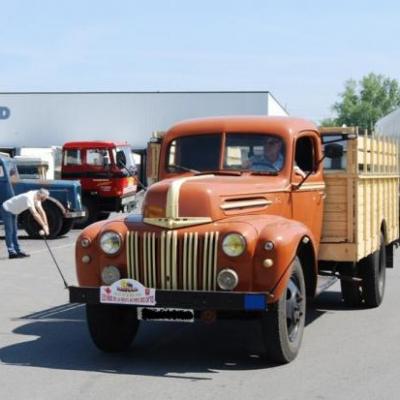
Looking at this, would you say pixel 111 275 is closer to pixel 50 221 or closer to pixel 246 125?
pixel 246 125

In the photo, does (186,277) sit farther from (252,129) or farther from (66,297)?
(66,297)

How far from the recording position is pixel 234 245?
7137 millimetres

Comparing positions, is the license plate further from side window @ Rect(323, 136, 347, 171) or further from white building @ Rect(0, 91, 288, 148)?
white building @ Rect(0, 91, 288, 148)

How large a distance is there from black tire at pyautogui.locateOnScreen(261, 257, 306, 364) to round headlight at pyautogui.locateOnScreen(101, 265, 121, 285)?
125 cm

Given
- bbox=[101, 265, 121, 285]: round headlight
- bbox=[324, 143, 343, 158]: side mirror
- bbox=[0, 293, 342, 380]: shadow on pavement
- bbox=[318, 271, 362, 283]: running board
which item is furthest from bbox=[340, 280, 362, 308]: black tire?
bbox=[101, 265, 121, 285]: round headlight

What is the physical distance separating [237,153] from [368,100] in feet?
456

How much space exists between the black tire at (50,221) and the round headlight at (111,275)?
1432 centimetres

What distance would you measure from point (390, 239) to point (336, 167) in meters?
2.25

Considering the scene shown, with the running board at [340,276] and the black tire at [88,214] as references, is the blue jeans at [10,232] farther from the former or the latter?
the black tire at [88,214]

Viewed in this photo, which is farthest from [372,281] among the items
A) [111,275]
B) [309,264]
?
[111,275]

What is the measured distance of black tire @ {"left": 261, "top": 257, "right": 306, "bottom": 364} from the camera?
7.20 m

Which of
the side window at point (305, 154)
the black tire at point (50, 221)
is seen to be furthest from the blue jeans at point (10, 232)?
the side window at point (305, 154)

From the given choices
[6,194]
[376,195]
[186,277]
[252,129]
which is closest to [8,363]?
[186,277]

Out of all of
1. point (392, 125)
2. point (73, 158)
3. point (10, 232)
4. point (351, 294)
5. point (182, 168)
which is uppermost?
point (392, 125)
